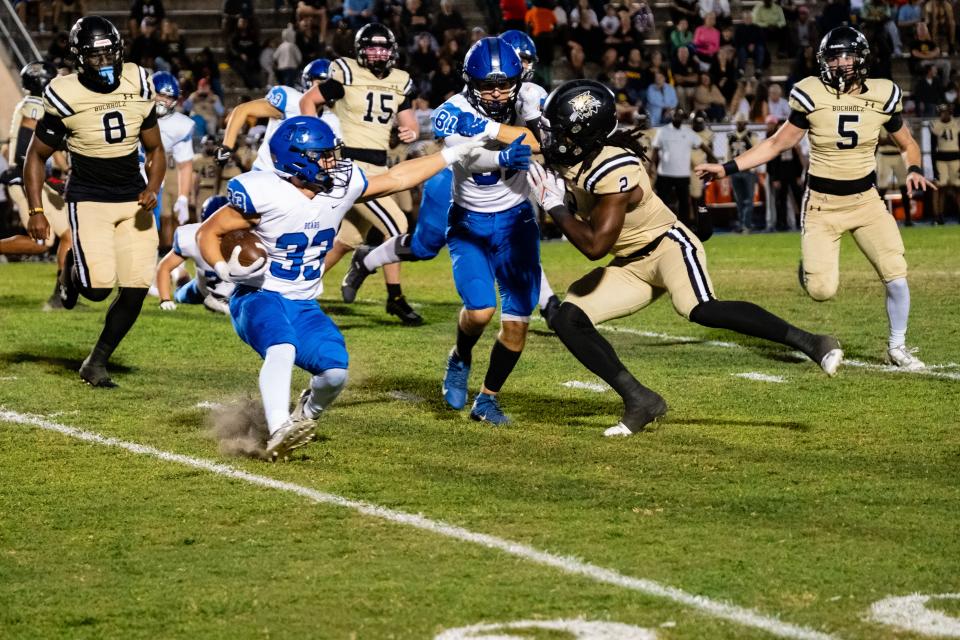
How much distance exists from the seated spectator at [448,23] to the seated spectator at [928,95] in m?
6.67

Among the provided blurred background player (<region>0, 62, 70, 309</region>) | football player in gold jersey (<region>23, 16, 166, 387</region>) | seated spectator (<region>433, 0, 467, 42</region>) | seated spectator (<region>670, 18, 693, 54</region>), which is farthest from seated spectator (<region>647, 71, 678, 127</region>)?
football player in gold jersey (<region>23, 16, 166, 387</region>)

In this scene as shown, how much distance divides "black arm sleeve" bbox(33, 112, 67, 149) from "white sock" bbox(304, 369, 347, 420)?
98.7 inches

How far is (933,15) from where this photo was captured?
2261cm

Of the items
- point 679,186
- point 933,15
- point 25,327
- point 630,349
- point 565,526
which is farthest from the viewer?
point 933,15

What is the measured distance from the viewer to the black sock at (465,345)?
21.9ft

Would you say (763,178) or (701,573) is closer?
(701,573)

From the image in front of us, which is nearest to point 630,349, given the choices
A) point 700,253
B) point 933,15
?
point 700,253

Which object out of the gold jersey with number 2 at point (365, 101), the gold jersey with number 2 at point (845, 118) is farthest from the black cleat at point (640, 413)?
the gold jersey with number 2 at point (365, 101)

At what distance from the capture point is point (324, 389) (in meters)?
5.78

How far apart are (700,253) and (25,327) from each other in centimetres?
551

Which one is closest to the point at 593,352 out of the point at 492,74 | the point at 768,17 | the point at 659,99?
the point at 492,74

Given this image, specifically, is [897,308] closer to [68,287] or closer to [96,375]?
[96,375]

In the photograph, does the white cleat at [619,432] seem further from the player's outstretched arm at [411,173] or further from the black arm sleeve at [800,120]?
the black arm sleeve at [800,120]

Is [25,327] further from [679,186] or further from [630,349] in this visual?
[679,186]
